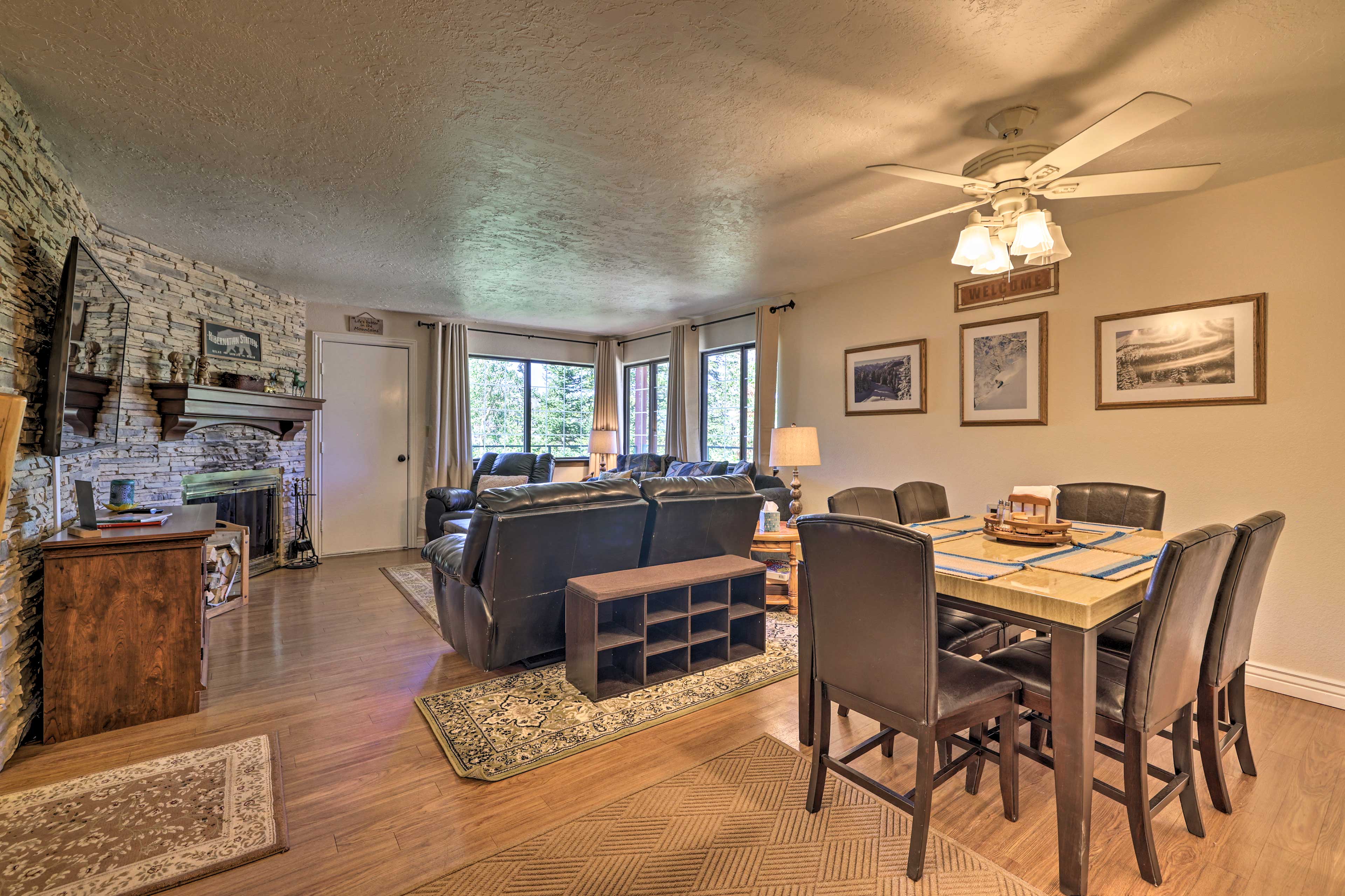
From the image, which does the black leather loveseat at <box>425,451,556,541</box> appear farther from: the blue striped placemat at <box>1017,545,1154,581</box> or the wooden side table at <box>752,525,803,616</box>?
the blue striped placemat at <box>1017,545,1154,581</box>

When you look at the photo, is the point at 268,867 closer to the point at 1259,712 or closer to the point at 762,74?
the point at 762,74

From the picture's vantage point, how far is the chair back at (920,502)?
3.10 m

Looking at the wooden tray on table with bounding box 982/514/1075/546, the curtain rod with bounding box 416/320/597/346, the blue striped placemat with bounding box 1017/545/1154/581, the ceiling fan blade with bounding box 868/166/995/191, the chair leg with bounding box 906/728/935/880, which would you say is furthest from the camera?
the curtain rod with bounding box 416/320/597/346

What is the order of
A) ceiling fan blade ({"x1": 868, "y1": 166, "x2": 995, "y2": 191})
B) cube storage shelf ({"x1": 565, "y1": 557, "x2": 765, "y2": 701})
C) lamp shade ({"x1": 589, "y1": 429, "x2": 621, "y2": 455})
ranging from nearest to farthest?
ceiling fan blade ({"x1": 868, "y1": 166, "x2": 995, "y2": 191}) → cube storage shelf ({"x1": 565, "y1": 557, "x2": 765, "y2": 701}) → lamp shade ({"x1": 589, "y1": 429, "x2": 621, "y2": 455})

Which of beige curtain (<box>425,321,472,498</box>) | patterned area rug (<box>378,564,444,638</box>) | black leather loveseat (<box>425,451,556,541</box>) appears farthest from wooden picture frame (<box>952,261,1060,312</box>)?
beige curtain (<box>425,321,472,498</box>)

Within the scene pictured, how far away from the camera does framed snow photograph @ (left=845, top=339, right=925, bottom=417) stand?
14.5 ft

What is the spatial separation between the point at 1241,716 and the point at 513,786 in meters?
2.58

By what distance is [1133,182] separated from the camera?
214cm

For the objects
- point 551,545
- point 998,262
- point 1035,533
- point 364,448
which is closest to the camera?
point 1035,533

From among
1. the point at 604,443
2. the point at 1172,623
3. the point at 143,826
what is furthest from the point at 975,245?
the point at 604,443

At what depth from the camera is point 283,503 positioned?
5.51 meters

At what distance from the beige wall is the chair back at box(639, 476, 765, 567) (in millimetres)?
1773

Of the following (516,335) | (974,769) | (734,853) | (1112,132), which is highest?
(516,335)

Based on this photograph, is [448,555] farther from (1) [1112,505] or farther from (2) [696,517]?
(1) [1112,505]
